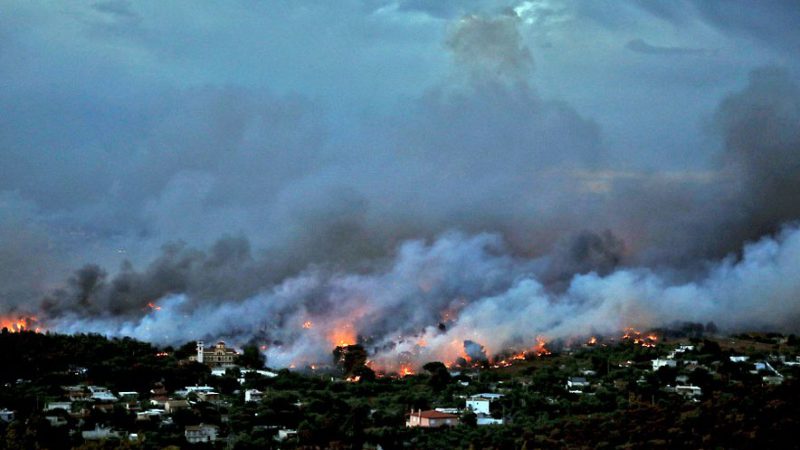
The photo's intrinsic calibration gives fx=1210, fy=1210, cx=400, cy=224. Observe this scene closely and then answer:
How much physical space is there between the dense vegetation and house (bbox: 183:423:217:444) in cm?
44

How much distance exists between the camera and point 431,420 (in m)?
36.4

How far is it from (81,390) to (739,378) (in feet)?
76.4

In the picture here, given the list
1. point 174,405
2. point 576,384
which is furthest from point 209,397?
point 576,384

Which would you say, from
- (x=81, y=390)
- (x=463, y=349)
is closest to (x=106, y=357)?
(x=81, y=390)

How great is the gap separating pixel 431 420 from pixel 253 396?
30.6ft

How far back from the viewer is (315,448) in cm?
3222

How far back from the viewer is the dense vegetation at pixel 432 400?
1220 inches

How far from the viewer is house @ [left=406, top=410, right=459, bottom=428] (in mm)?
36219

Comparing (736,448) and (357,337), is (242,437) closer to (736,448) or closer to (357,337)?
(736,448)

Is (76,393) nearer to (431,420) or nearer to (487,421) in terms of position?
(431,420)

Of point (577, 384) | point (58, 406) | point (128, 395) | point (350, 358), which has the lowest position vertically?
point (58, 406)

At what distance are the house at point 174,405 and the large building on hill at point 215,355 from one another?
1088 cm

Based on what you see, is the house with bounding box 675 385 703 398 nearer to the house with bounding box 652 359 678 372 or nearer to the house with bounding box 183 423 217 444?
the house with bounding box 652 359 678 372

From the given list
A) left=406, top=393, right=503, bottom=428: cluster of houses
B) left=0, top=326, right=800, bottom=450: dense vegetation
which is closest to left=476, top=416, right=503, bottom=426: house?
left=406, top=393, right=503, bottom=428: cluster of houses
